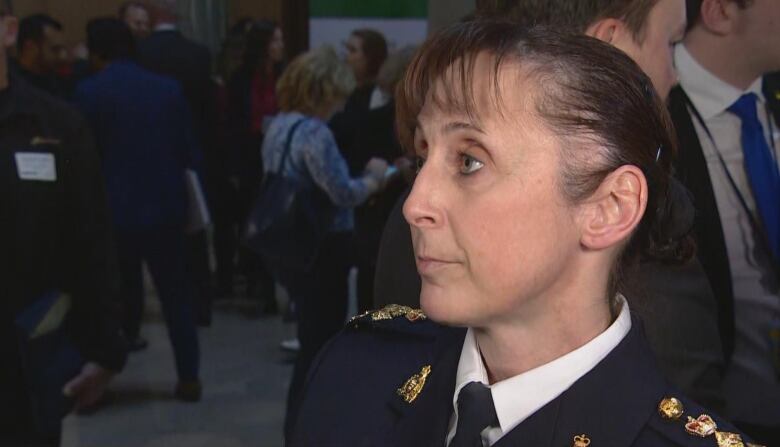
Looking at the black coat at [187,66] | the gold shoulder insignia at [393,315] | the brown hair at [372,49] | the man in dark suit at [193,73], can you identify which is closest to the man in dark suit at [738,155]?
the gold shoulder insignia at [393,315]

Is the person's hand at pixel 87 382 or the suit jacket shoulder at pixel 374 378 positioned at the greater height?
the suit jacket shoulder at pixel 374 378

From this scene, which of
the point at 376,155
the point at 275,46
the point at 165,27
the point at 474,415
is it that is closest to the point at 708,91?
the point at 474,415

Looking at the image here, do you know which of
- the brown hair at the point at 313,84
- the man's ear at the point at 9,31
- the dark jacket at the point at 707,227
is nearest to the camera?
the dark jacket at the point at 707,227

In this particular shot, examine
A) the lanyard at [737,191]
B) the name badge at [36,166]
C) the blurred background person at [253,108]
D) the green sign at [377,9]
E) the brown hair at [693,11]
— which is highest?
the brown hair at [693,11]

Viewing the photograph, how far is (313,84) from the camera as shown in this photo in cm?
491

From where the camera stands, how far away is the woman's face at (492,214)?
1.38 metres

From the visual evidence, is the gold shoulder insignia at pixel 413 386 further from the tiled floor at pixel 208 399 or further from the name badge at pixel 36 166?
the tiled floor at pixel 208 399

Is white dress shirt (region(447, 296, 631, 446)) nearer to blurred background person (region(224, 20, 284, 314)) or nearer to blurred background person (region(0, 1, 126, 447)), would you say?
blurred background person (region(0, 1, 126, 447))

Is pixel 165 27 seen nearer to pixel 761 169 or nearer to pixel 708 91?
pixel 708 91

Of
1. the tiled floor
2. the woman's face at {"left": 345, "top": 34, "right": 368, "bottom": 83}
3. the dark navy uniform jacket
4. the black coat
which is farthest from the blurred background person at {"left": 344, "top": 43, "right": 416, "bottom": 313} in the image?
the dark navy uniform jacket

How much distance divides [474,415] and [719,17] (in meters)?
1.54

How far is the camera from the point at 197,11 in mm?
9391

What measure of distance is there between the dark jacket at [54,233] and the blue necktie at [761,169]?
5.85ft

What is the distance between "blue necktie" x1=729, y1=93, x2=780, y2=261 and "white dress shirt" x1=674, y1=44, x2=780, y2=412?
0.01 metres
